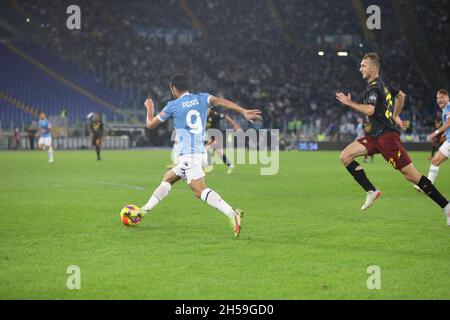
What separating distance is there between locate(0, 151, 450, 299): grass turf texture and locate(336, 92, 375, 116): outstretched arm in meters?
1.83

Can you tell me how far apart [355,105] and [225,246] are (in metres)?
2.95

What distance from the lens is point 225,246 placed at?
944 cm

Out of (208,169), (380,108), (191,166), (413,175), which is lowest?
(208,169)

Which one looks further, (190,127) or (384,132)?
(384,132)

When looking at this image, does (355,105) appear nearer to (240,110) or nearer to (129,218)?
(240,110)

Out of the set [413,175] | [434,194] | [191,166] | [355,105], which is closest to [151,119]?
[191,166]

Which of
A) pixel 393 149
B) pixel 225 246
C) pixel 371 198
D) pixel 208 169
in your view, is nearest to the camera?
pixel 225 246

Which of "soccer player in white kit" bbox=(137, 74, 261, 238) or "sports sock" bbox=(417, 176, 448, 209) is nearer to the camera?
"soccer player in white kit" bbox=(137, 74, 261, 238)

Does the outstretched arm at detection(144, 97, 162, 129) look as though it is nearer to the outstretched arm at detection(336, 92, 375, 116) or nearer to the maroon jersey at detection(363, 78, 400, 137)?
the outstretched arm at detection(336, 92, 375, 116)

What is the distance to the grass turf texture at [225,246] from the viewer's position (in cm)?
695

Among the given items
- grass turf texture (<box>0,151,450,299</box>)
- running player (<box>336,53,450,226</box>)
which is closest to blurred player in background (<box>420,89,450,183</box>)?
grass turf texture (<box>0,151,450,299</box>)

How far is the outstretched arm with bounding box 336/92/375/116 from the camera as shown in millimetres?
10505

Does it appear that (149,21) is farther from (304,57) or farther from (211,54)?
(304,57)

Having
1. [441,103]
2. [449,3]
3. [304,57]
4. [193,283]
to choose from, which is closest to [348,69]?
[304,57]
